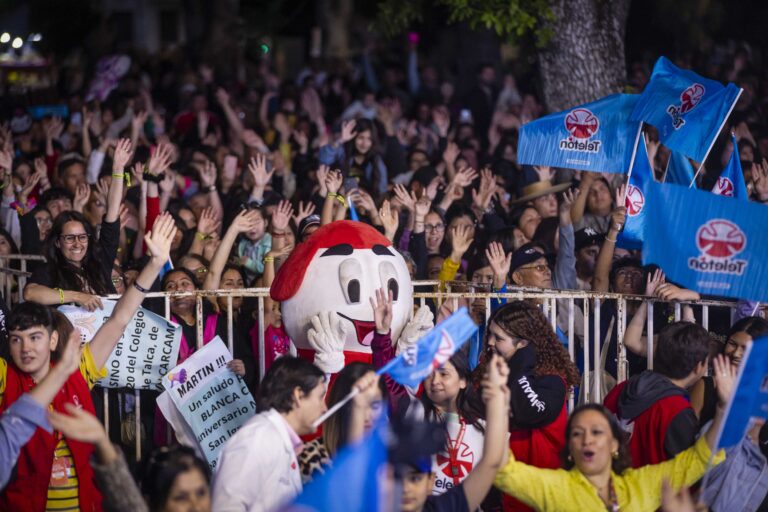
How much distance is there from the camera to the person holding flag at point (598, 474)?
5.37m

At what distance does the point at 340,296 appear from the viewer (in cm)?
683

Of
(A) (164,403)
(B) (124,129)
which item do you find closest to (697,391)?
(A) (164,403)

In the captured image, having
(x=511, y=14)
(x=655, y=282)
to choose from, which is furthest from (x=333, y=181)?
(x=511, y=14)

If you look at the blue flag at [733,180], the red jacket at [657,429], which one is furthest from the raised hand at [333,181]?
the red jacket at [657,429]

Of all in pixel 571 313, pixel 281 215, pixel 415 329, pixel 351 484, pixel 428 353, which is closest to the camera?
pixel 351 484

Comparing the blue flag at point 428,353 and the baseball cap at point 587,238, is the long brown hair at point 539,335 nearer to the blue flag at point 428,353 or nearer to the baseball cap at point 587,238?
the blue flag at point 428,353

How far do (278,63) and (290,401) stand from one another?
25127mm

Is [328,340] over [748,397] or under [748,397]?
over

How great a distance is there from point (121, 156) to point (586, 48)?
192 inches

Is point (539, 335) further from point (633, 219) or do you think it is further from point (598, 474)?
point (633, 219)

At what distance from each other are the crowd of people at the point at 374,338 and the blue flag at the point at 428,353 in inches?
5.9

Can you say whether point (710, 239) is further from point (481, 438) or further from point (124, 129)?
point (124, 129)

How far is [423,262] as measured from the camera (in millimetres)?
8961

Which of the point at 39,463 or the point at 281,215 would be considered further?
the point at 281,215
